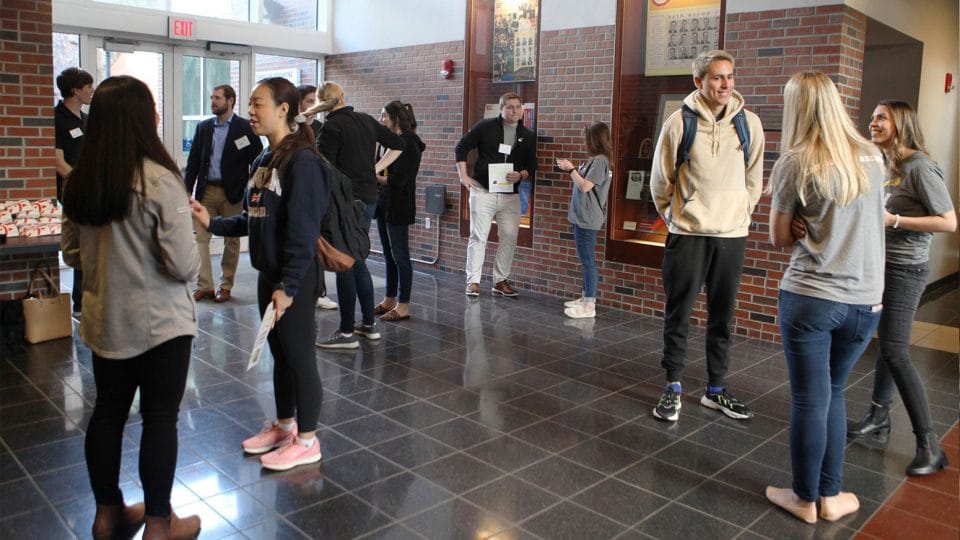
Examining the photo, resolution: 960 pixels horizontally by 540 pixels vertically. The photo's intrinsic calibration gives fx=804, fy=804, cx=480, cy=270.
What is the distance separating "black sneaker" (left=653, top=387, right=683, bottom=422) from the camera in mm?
4184

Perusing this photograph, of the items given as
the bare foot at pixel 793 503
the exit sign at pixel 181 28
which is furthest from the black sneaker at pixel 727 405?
the exit sign at pixel 181 28

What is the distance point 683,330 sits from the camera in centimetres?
420

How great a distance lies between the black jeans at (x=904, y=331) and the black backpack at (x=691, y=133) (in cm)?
91

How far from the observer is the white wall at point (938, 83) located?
7.15m

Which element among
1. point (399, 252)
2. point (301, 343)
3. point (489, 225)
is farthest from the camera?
point (489, 225)

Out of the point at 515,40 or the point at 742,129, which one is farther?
the point at 515,40

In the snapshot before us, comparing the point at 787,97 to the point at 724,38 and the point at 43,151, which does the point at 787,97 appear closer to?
the point at 724,38

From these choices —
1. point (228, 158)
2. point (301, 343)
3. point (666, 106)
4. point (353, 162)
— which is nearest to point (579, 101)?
point (666, 106)

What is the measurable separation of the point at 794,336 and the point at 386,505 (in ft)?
5.51

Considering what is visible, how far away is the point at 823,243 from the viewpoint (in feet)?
9.46

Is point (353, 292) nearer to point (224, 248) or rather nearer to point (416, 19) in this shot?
point (224, 248)

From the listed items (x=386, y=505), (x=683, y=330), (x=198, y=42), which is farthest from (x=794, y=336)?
(x=198, y=42)

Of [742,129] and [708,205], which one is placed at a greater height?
[742,129]

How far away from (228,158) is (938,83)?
6.99m
